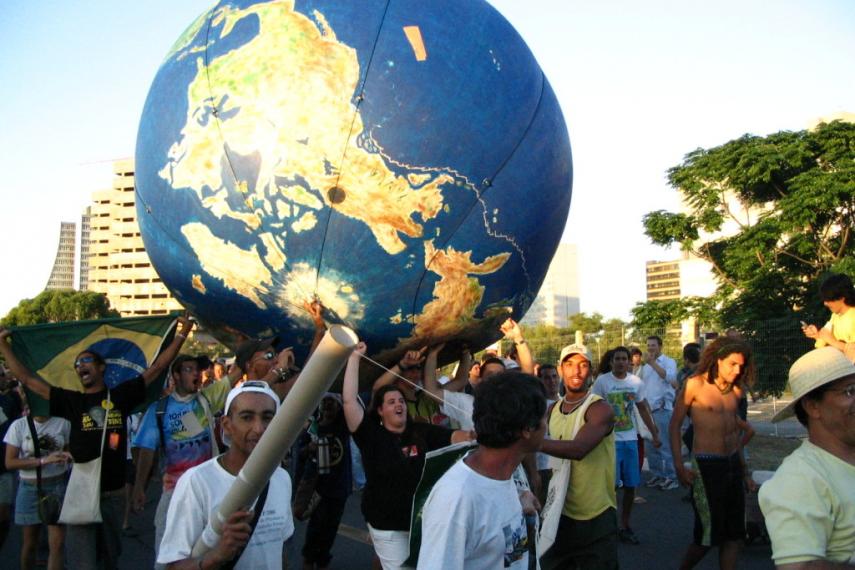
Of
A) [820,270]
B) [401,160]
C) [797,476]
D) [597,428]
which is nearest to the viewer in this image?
Result: [797,476]

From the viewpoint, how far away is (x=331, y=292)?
525cm

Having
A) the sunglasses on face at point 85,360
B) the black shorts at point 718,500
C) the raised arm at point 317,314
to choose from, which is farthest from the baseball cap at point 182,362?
the black shorts at point 718,500

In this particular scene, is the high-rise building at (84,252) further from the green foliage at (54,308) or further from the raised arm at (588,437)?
the raised arm at (588,437)

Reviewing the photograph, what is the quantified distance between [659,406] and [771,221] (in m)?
18.0

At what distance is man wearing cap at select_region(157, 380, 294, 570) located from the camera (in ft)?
Answer: 8.37

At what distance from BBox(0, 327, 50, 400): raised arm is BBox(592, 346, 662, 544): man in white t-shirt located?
477 centimetres

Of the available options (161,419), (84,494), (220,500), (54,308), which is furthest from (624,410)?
(54,308)

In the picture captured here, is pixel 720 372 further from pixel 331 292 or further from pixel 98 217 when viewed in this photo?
pixel 98 217

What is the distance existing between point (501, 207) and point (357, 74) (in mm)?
1236

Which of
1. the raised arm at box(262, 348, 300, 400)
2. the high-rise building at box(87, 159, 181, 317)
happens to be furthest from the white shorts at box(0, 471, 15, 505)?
the high-rise building at box(87, 159, 181, 317)

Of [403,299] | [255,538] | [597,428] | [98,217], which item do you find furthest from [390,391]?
[98,217]

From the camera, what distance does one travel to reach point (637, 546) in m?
7.16

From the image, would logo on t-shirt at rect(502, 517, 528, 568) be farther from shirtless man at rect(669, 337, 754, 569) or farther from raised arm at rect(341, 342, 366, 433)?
shirtless man at rect(669, 337, 754, 569)

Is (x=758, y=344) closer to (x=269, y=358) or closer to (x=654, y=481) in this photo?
(x=654, y=481)
